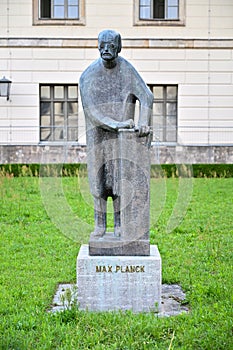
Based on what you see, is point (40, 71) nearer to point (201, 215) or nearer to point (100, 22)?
point (100, 22)

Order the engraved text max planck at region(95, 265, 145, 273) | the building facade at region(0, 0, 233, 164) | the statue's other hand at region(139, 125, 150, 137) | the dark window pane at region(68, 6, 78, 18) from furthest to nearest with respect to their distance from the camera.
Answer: the dark window pane at region(68, 6, 78, 18)
the building facade at region(0, 0, 233, 164)
the engraved text max planck at region(95, 265, 145, 273)
the statue's other hand at region(139, 125, 150, 137)

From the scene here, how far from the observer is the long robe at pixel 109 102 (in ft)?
22.3

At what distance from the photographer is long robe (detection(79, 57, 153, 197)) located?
22.3 ft

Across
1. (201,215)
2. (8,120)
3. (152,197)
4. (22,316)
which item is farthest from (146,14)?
(22,316)

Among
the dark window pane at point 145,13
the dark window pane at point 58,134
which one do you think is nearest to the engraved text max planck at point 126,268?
the dark window pane at point 58,134

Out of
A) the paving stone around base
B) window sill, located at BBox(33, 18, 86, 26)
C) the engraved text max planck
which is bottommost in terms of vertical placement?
the paving stone around base

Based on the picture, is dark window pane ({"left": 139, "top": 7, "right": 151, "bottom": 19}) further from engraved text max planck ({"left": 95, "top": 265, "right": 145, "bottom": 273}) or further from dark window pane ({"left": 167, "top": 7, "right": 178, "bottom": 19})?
engraved text max planck ({"left": 95, "top": 265, "right": 145, "bottom": 273})

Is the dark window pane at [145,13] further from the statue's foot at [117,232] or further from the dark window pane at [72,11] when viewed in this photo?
the statue's foot at [117,232]

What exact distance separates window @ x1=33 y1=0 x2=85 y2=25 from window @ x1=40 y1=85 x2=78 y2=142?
2532 mm

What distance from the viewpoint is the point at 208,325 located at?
596 cm

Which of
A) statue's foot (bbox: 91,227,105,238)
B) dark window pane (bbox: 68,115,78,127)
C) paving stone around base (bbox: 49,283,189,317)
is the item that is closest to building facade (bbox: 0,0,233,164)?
dark window pane (bbox: 68,115,78,127)

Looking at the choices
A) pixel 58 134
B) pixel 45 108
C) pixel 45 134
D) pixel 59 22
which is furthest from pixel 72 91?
pixel 59 22

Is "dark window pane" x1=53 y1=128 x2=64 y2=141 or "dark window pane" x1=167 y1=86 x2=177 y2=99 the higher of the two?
"dark window pane" x1=167 y1=86 x2=177 y2=99

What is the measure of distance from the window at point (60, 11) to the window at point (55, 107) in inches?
99.7
